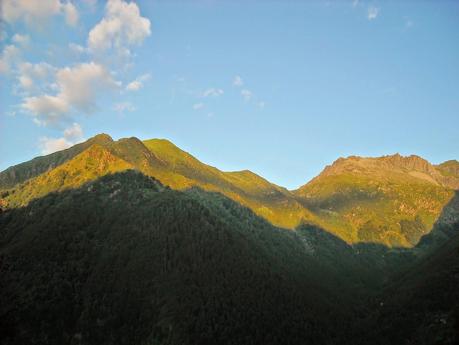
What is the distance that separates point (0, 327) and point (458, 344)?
206 meters

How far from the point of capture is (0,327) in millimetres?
185875

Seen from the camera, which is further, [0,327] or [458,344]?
[458,344]

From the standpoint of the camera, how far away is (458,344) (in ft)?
655
